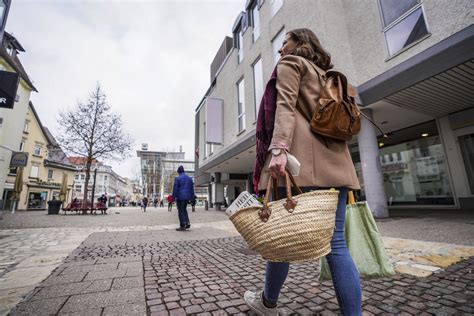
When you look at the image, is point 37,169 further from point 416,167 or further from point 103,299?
point 416,167

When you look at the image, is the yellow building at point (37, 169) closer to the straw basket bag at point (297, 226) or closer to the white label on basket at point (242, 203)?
the white label on basket at point (242, 203)

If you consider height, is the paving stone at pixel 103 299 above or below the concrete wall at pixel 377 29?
below

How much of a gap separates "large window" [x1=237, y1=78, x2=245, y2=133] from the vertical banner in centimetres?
287

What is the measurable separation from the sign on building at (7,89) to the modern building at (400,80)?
8968 millimetres

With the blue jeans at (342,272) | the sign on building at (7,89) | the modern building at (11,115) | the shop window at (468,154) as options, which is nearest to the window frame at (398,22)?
the shop window at (468,154)

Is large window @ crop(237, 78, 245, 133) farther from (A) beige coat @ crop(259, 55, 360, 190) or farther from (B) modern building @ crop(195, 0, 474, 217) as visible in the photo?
(A) beige coat @ crop(259, 55, 360, 190)

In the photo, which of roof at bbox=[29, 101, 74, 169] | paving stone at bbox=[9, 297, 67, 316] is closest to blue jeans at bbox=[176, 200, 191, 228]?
paving stone at bbox=[9, 297, 67, 316]

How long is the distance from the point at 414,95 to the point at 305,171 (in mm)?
8345

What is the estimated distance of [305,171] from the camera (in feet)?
4.50

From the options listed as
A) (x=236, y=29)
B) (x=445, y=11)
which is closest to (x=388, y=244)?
(x=445, y=11)

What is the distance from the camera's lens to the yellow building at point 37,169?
28.2 meters

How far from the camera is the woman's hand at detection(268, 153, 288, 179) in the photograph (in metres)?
1.28

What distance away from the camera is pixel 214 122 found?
18.7 meters

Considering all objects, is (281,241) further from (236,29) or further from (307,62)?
(236,29)
